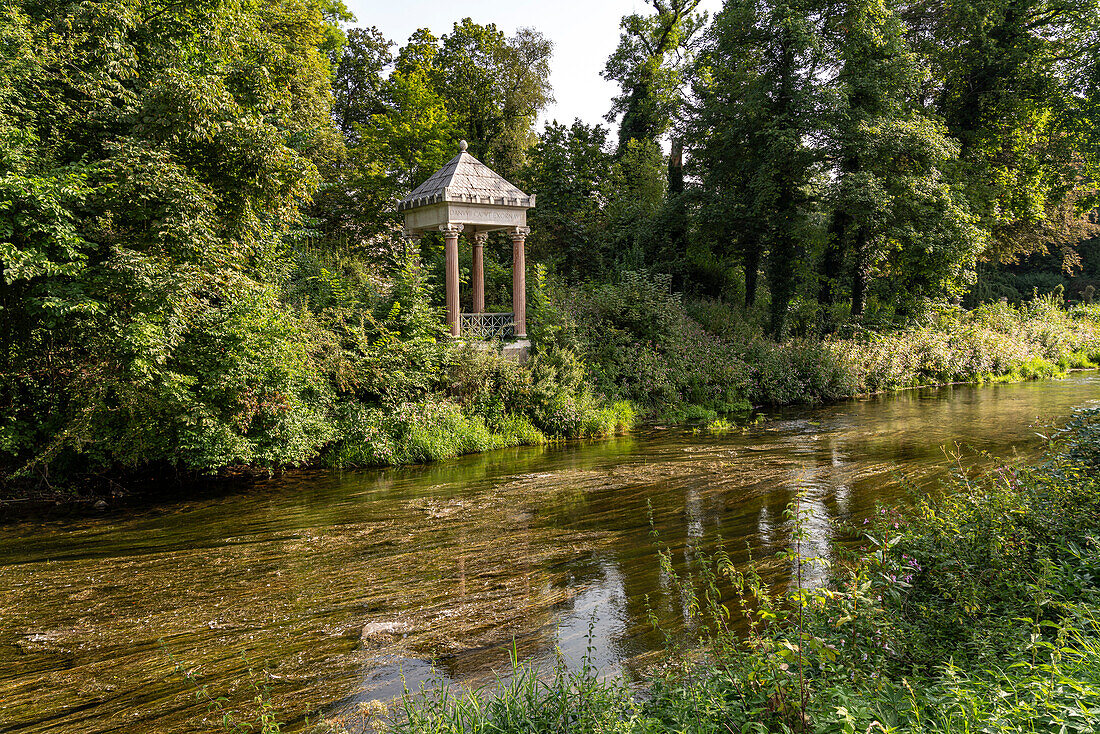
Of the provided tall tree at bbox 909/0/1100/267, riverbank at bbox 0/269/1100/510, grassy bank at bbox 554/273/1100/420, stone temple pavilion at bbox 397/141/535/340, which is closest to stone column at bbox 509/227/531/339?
stone temple pavilion at bbox 397/141/535/340

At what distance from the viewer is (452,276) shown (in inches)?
616

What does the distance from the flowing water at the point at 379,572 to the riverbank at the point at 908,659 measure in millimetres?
885

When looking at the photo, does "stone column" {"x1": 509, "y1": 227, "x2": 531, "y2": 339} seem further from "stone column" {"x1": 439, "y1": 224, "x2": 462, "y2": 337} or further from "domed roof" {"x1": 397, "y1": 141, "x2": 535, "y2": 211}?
"stone column" {"x1": 439, "y1": 224, "x2": 462, "y2": 337}

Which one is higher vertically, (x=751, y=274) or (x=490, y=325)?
(x=751, y=274)

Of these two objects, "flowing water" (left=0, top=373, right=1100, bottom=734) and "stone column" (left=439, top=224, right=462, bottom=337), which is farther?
"stone column" (left=439, top=224, right=462, bottom=337)

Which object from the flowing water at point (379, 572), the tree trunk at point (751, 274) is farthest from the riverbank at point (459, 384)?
the tree trunk at point (751, 274)

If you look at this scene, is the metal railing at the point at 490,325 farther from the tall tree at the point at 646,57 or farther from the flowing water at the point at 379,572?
the tall tree at the point at 646,57

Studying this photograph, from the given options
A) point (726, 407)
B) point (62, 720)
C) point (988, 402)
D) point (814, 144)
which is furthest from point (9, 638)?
point (814, 144)

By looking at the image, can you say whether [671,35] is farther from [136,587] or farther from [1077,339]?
[136,587]

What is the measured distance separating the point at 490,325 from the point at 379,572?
1040cm

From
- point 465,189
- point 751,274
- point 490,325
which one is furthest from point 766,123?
point 490,325

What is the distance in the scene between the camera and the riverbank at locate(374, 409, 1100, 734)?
122 inches

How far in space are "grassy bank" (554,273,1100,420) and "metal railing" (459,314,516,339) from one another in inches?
51.4

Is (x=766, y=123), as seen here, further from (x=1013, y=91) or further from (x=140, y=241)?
(x=140, y=241)
